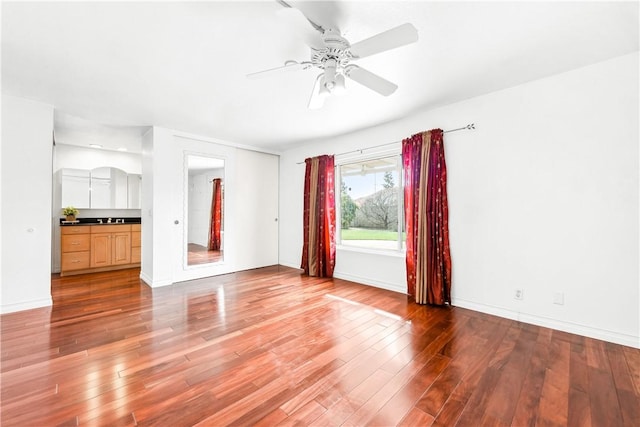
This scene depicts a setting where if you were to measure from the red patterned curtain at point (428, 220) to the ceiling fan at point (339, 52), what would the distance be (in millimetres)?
1390

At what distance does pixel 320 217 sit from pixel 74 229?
4289 millimetres

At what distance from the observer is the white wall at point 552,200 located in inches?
89.6

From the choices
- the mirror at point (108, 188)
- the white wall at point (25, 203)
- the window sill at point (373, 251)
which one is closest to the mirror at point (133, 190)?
the mirror at point (108, 188)

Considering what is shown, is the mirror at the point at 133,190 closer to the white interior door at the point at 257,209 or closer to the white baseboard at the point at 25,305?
the white interior door at the point at 257,209

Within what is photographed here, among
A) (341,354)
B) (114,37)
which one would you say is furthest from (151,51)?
(341,354)

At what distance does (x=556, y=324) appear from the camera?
8.39ft

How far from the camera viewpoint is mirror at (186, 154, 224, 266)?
14.6 ft

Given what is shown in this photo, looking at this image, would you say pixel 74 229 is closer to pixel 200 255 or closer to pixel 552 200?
pixel 200 255

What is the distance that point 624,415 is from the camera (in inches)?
59.7

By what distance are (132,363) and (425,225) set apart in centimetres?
A: 314

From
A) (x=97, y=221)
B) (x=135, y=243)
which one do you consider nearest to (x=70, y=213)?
(x=97, y=221)

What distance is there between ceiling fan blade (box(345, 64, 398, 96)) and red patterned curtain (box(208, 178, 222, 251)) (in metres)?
3.43

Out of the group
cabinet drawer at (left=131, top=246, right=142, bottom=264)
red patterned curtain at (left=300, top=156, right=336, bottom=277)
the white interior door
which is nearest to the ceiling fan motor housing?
red patterned curtain at (left=300, top=156, right=336, bottom=277)

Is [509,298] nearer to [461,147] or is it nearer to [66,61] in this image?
[461,147]
